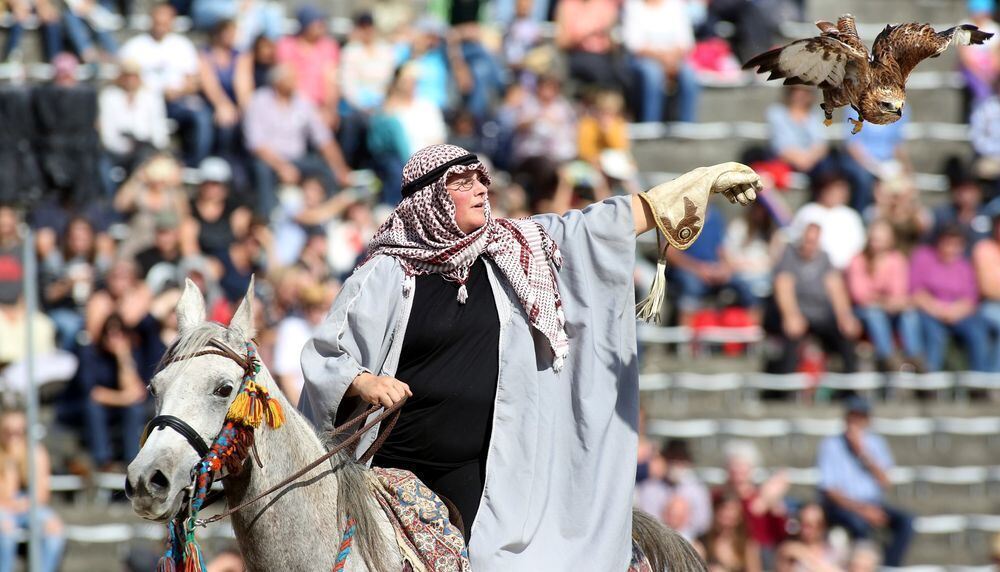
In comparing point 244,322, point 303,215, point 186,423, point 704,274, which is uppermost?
point 244,322

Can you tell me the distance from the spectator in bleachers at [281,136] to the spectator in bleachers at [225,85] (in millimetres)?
173

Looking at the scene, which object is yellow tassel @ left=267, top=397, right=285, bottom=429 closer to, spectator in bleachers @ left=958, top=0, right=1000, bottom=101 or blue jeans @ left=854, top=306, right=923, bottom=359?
blue jeans @ left=854, top=306, right=923, bottom=359

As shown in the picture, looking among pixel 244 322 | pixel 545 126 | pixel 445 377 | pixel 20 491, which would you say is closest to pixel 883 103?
pixel 445 377

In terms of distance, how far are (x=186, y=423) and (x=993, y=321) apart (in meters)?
9.97

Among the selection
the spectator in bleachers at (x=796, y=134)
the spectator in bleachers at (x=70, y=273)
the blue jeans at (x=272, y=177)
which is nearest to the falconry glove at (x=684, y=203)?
the spectator in bleachers at (x=70, y=273)

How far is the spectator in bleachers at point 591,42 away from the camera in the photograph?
14.2 m

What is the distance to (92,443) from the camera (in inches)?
408

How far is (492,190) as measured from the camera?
11656 mm

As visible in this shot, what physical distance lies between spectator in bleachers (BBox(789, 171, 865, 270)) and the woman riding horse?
303 inches

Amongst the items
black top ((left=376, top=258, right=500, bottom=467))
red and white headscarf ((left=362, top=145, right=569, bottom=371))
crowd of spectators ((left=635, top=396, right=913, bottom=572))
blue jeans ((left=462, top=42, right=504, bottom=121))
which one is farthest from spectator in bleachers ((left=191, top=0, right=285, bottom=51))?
black top ((left=376, top=258, right=500, bottom=467))

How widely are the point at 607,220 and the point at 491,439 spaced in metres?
0.88

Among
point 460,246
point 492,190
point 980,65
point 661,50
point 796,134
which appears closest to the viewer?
point 460,246

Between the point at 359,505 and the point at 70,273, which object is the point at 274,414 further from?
the point at 70,273

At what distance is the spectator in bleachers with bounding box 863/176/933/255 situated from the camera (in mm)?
13461
